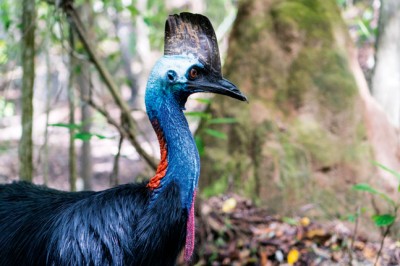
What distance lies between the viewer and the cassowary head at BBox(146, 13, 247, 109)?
250 centimetres

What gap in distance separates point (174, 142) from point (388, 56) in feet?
12.1

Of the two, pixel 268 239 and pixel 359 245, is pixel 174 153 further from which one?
pixel 359 245

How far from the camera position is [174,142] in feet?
8.20

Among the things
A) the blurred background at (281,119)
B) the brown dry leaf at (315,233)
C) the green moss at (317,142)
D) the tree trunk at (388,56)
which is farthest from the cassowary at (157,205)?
the tree trunk at (388,56)

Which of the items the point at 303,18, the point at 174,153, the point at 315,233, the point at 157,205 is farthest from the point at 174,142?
the point at 303,18

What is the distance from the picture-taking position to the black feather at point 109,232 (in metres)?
2.41

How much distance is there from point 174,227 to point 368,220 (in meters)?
Answer: 2.50

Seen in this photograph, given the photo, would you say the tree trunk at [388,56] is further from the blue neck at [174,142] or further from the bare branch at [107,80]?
the blue neck at [174,142]

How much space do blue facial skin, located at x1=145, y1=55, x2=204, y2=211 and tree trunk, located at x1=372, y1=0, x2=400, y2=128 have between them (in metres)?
3.49

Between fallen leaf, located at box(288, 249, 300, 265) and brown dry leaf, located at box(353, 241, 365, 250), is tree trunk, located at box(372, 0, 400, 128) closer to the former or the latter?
brown dry leaf, located at box(353, 241, 365, 250)

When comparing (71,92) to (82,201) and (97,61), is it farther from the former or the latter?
(82,201)

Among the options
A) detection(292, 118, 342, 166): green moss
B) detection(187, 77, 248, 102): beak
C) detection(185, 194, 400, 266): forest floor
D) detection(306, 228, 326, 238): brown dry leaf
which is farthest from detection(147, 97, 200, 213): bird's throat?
detection(292, 118, 342, 166): green moss

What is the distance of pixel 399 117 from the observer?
5.90 metres

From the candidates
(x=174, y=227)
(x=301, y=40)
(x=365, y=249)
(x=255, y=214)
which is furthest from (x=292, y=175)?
(x=174, y=227)
